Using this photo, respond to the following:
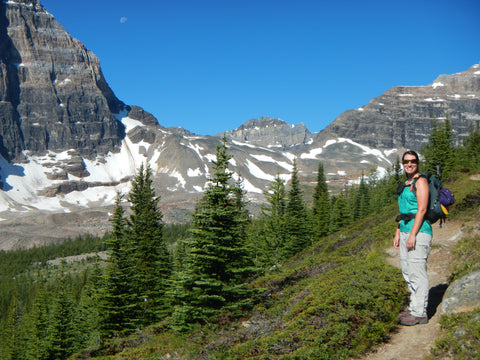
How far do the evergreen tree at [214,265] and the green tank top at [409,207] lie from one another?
648cm

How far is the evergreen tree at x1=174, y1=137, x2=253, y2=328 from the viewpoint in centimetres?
1248

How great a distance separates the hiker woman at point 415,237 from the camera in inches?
269

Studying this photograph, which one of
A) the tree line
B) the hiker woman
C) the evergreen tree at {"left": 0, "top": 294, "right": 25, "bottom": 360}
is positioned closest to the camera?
the hiker woman

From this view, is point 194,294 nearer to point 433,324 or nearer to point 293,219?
point 433,324

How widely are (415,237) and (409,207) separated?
58 centimetres

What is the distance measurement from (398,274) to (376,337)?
3.94m

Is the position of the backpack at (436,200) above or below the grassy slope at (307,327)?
above

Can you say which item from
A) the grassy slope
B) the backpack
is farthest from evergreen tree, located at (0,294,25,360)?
the backpack

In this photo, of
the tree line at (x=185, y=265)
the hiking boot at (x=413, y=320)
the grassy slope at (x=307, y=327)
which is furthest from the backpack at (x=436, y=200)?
the tree line at (x=185, y=265)

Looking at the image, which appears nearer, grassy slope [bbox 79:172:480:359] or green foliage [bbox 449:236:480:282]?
grassy slope [bbox 79:172:480:359]

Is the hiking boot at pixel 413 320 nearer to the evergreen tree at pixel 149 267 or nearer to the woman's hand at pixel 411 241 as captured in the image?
the woman's hand at pixel 411 241

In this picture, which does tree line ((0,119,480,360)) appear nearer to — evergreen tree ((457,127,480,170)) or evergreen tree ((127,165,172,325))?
evergreen tree ((127,165,172,325))

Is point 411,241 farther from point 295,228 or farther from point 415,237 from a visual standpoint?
point 295,228

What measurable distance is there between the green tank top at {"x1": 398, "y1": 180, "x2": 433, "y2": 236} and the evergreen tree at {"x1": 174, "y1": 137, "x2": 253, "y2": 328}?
648 centimetres
